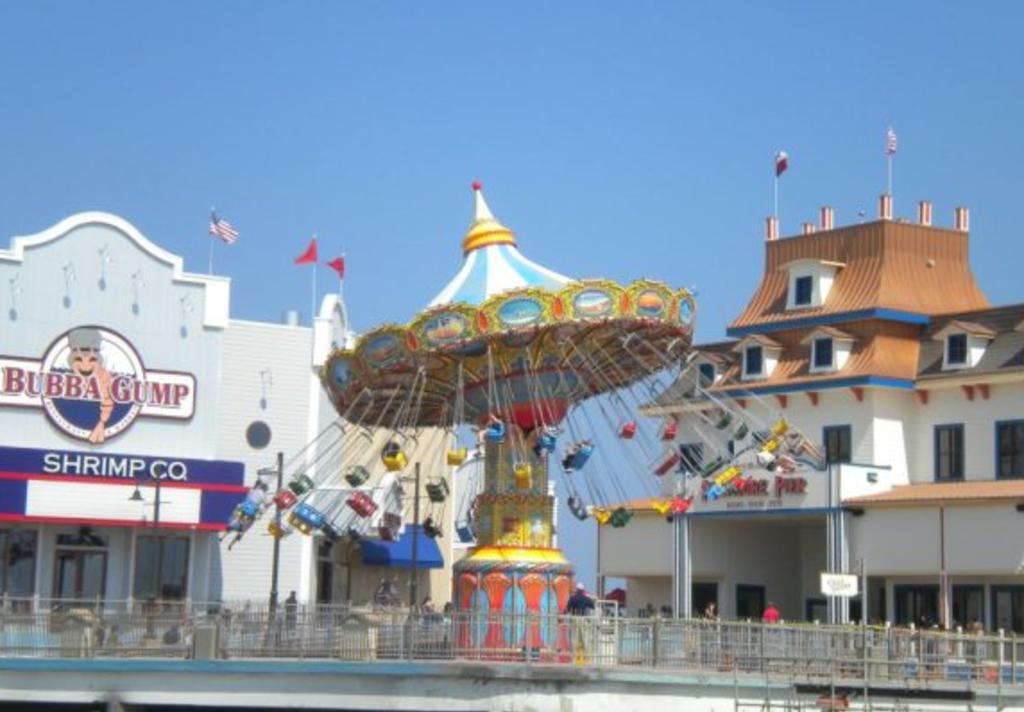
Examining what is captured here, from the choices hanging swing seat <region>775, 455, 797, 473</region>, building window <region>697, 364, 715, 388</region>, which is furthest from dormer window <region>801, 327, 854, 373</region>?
hanging swing seat <region>775, 455, 797, 473</region>

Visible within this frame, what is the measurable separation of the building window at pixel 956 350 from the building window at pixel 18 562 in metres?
26.5

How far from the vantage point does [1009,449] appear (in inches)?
2114

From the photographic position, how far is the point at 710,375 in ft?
203

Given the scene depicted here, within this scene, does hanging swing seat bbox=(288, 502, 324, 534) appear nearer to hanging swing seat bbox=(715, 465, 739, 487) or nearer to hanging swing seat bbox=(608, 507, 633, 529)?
hanging swing seat bbox=(608, 507, 633, 529)

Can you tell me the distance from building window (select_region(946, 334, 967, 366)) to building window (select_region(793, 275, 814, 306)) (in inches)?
208

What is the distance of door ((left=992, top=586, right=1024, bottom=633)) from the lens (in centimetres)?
5153

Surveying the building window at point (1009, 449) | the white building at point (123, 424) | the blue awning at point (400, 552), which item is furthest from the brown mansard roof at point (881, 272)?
the white building at point (123, 424)

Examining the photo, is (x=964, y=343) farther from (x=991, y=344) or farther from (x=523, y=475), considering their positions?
(x=523, y=475)

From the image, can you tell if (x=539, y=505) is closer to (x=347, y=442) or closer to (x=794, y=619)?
(x=347, y=442)

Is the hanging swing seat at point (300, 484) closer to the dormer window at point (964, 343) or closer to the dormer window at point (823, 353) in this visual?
the dormer window at point (823, 353)

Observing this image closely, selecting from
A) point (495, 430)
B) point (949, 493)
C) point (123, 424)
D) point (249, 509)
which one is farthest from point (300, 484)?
point (949, 493)

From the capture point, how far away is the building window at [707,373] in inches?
2422

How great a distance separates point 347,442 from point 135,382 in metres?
7.80

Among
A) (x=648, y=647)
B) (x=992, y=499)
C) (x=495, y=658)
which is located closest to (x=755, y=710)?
(x=648, y=647)
